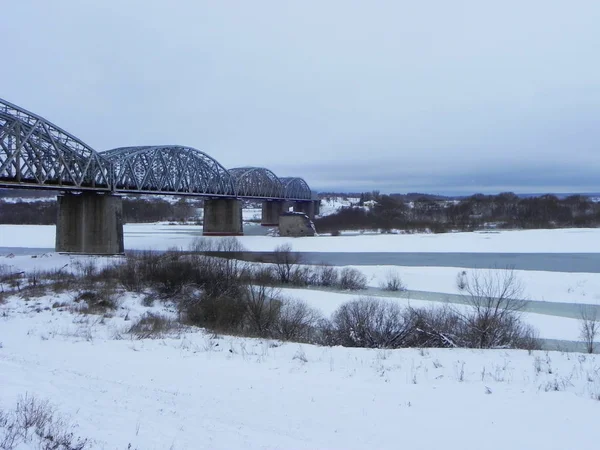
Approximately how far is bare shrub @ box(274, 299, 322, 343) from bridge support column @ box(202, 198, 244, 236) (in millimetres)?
54998

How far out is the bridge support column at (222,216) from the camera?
7444 centimetres

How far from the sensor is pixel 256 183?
314 ft

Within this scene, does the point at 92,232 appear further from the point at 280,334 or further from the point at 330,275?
the point at 280,334

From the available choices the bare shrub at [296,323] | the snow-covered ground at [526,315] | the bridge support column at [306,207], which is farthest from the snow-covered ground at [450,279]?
the bridge support column at [306,207]

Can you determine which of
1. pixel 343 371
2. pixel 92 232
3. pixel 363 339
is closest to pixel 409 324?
pixel 363 339

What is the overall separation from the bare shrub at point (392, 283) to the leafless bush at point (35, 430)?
77.9ft

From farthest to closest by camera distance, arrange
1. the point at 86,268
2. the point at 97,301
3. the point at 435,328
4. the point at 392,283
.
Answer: the point at 86,268, the point at 392,283, the point at 97,301, the point at 435,328

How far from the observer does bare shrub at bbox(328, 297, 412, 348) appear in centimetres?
1438

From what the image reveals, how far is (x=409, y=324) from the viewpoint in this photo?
51.5 feet

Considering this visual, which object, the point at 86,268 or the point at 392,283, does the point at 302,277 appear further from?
the point at 86,268

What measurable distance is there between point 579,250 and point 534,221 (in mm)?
48409

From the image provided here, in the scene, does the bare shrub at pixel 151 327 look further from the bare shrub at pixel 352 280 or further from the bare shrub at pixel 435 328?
the bare shrub at pixel 352 280

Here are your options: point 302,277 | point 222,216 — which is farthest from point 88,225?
point 222,216

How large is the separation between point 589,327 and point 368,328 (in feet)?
24.7
